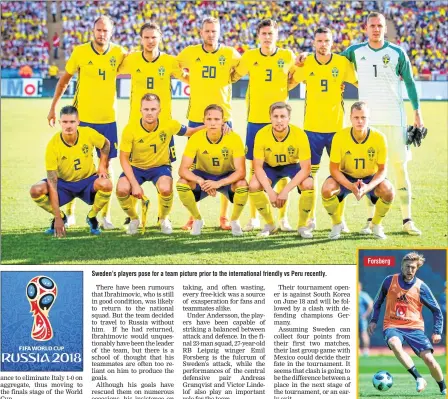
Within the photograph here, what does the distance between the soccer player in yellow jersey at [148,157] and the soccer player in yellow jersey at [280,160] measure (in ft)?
2.18

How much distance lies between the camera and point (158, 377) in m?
6.92

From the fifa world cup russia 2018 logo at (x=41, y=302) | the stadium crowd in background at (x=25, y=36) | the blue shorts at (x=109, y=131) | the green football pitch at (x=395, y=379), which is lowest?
the green football pitch at (x=395, y=379)

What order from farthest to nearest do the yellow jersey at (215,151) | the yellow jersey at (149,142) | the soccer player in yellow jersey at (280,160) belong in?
1. the yellow jersey at (149,142)
2. the yellow jersey at (215,151)
3. the soccer player in yellow jersey at (280,160)

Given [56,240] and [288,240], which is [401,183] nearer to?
[288,240]

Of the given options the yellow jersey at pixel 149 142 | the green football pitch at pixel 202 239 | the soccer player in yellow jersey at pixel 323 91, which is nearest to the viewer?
the green football pitch at pixel 202 239

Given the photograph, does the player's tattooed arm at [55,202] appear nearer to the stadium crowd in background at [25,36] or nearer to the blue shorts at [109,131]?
the blue shorts at [109,131]

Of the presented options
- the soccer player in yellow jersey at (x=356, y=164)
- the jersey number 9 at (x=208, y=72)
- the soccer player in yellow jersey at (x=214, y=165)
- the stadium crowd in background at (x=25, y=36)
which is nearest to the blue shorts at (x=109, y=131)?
the soccer player in yellow jersey at (x=214, y=165)

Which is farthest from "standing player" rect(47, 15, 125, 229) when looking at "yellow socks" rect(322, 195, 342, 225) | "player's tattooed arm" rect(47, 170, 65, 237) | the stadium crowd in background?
the stadium crowd in background

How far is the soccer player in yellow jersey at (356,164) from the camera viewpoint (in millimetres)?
7605

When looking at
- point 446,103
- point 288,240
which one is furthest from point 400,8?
point 288,240

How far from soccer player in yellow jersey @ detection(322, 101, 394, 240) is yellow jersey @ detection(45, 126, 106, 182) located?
213cm

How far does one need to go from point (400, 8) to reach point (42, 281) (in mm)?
7053

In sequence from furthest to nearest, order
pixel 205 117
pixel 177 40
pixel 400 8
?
pixel 177 40, pixel 400 8, pixel 205 117

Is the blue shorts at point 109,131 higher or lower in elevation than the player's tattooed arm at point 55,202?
higher
